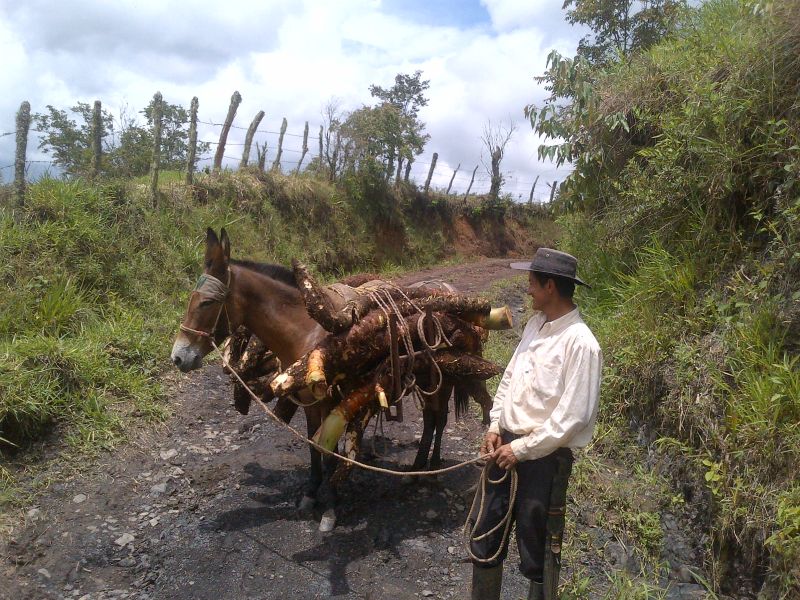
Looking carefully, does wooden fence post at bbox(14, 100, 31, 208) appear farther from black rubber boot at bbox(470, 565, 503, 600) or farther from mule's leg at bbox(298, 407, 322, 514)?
black rubber boot at bbox(470, 565, 503, 600)

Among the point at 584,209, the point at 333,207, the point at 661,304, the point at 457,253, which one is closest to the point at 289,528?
the point at 661,304

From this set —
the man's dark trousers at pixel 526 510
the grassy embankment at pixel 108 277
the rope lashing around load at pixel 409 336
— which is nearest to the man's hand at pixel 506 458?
the man's dark trousers at pixel 526 510

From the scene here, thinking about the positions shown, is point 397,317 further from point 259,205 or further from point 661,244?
point 259,205

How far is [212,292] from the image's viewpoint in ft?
11.8

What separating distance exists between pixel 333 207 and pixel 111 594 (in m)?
10.9

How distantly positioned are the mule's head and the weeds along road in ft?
3.83

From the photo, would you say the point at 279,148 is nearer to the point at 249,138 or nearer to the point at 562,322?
the point at 249,138

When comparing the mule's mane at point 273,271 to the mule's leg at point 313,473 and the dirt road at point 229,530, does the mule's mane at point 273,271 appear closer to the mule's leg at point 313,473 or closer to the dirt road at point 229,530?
the mule's leg at point 313,473

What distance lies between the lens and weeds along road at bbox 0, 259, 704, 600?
323 cm

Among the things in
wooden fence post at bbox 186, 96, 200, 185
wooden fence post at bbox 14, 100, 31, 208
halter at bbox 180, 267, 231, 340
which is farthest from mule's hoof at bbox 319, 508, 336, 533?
wooden fence post at bbox 186, 96, 200, 185

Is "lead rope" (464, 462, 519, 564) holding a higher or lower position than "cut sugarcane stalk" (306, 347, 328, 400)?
lower

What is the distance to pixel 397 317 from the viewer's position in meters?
3.83

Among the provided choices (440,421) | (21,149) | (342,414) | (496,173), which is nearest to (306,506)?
(342,414)

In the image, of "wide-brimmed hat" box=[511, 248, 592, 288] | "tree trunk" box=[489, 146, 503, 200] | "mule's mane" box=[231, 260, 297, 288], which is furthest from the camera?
"tree trunk" box=[489, 146, 503, 200]
